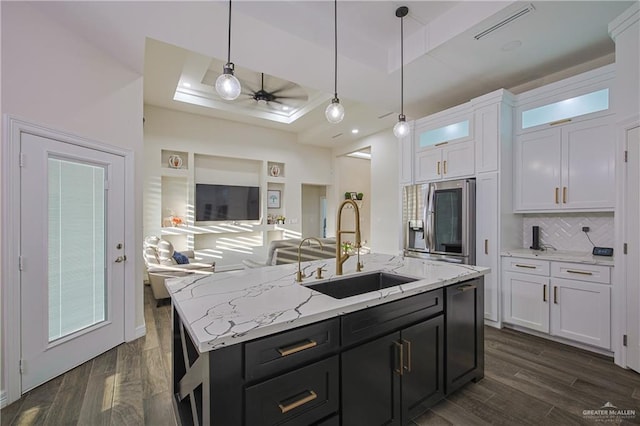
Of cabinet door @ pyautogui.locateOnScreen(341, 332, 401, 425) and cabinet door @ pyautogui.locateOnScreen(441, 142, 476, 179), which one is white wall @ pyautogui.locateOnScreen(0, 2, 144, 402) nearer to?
cabinet door @ pyautogui.locateOnScreen(341, 332, 401, 425)

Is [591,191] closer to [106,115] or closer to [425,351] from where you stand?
[425,351]

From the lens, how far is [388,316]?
1.49 meters

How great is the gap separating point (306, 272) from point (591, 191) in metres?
2.99

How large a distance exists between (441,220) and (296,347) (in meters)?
3.00

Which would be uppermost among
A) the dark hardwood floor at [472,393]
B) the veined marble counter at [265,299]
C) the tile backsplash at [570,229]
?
the tile backsplash at [570,229]

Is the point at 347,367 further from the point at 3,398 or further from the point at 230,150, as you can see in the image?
the point at 230,150

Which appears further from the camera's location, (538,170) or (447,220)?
(447,220)

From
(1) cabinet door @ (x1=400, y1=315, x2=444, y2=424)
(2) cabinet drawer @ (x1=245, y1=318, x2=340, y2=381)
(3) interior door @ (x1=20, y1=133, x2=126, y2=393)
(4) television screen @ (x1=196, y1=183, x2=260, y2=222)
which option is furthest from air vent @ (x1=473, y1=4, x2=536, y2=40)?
(4) television screen @ (x1=196, y1=183, x2=260, y2=222)

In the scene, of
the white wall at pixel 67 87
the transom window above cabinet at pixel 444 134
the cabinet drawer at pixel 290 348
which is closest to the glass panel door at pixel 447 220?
the transom window above cabinet at pixel 444 134

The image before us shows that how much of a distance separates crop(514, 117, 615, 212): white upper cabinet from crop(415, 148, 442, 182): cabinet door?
88 cm

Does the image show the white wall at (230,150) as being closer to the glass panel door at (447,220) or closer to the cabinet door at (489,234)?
the glass panel door at (447,220)

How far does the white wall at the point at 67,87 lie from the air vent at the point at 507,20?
138 inches

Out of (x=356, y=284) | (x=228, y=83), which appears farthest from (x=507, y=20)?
(x=356, y=284)

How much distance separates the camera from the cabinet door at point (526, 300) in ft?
9.27
